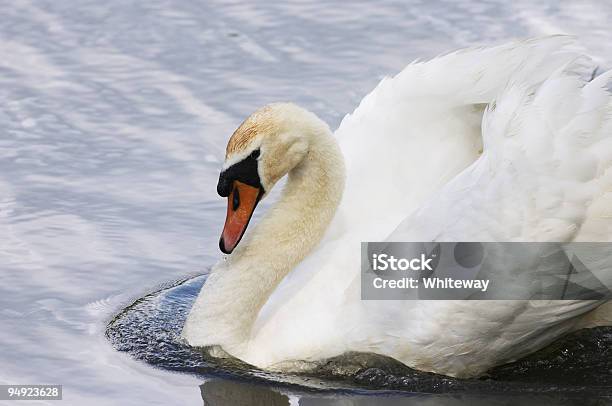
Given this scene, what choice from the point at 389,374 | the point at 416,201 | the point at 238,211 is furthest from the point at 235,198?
the point at 389,374

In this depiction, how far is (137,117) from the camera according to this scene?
12148 mm

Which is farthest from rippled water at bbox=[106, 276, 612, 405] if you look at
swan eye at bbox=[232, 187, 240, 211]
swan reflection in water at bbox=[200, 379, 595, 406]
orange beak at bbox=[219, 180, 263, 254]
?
swan eye at bbox=[232, 187, 240, 211]

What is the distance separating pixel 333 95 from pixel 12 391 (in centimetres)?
487

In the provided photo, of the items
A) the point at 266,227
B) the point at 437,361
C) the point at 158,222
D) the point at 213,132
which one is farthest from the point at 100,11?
the point at 437,361

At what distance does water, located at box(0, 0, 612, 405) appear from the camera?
9.02 meters

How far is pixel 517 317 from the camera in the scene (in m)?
8.20

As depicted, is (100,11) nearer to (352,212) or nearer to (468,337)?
(352,212)

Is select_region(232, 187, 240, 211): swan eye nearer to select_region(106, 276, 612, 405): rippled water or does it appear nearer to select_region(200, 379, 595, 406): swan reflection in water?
select_region(106, 276, 612, 405): rippled water

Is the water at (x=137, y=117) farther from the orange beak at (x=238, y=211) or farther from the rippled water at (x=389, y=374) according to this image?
the orange beak at (x=238, y=211)

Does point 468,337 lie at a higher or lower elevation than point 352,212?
lower

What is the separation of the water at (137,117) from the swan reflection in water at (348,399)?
0.46ft

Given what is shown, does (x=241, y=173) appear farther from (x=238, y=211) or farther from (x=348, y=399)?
(x=348, y=399)

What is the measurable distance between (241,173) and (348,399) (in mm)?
1359

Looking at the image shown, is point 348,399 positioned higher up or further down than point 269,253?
further down
